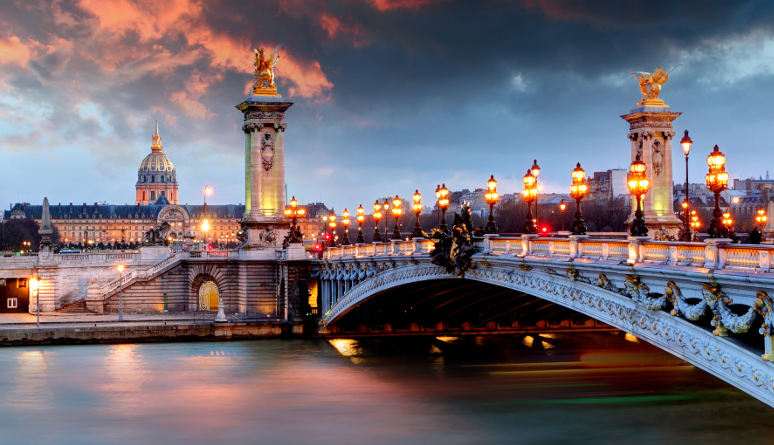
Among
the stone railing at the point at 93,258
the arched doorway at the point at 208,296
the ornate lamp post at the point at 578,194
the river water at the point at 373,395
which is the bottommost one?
the river water at the point at 373,395

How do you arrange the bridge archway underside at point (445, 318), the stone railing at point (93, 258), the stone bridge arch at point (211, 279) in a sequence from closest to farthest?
the bridge archway underside at point (445, 318) → the stone bridge arch at point (211, 279) → the stone railing at point (93, 258)

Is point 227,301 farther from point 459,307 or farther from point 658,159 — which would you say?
point 658,159

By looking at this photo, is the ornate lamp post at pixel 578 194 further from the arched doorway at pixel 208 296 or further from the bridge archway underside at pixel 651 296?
the arched doorway at pixel 208 296

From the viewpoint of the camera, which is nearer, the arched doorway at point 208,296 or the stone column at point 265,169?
the stone column at point 265,169

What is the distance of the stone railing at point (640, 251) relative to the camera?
1927 cm

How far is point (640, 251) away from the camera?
23422 mm

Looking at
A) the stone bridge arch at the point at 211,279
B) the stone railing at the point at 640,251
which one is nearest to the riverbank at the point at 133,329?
the stone bridge arch at the point at 211,279

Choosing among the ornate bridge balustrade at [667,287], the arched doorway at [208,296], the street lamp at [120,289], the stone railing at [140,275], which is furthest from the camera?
the arched doorway at [208,296]

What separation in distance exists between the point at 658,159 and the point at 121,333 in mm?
27806

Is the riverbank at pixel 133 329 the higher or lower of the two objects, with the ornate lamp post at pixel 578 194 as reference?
lower

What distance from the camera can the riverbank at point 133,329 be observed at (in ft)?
174

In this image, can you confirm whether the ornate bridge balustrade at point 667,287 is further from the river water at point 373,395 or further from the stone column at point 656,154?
the stone column at point 656,154

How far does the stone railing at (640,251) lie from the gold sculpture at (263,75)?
28.4m

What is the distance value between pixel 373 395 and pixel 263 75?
31.2 metres
